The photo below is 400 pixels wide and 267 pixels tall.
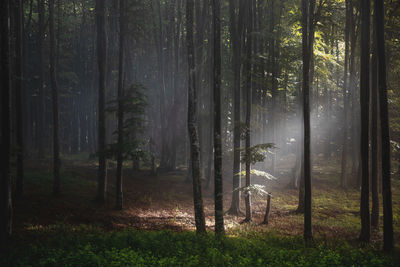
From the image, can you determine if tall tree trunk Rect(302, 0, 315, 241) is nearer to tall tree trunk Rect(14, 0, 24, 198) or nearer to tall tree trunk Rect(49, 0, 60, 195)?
tall tree trunk Rect(14, 0, 24, 198)

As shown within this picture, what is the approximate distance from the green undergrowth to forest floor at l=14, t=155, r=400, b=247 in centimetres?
205

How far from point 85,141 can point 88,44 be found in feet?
49.8

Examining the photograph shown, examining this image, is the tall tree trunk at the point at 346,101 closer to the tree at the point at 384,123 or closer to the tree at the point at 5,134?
the tree at the point at 384,123

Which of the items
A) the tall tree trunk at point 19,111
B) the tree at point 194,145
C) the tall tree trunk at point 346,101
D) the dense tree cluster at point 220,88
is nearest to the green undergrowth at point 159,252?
the tree at point 194,145

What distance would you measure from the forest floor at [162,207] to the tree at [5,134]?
4.52 ft

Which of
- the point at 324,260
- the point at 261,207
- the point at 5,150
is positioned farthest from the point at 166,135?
the point at 324,260

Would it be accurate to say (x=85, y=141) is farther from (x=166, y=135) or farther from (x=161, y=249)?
(x=161, y=249)

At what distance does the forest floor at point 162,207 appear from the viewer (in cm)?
1312

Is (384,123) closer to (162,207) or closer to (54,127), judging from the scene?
(162,207)

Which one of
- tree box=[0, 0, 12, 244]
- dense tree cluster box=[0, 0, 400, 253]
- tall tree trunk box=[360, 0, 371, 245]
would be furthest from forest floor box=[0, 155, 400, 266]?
tall tree trunk box=[360, 0, 371, 245]

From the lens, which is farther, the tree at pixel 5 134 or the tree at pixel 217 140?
the tree at pixel 217 140

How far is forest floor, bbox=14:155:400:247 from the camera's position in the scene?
13.1 m

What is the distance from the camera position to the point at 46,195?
15773 mm

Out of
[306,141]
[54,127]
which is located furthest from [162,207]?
[306,141]
